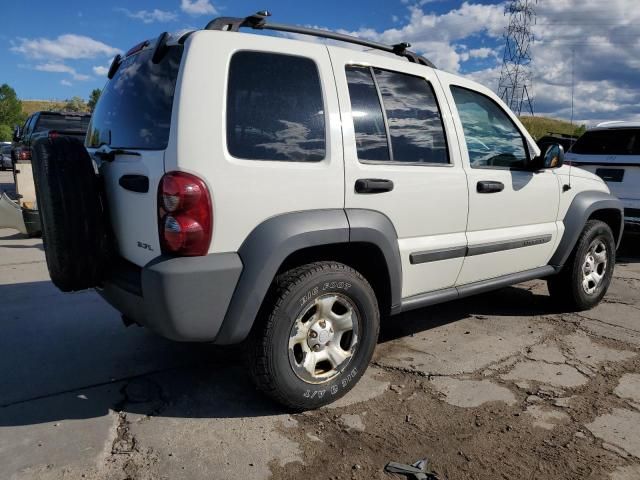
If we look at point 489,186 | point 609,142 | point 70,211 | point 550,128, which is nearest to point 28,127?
point 70,211

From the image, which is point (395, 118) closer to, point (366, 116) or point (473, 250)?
point (366, 116)

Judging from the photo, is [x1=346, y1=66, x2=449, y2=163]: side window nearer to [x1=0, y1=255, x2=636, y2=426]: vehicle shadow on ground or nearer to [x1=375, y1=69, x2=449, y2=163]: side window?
[x1=375, y1=69, x2=449, y2=163]: side window

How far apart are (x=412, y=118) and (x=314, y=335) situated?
1485 millimetres

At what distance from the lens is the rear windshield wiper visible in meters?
2.71

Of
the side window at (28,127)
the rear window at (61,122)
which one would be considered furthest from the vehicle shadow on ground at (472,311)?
the side window at (28,127)

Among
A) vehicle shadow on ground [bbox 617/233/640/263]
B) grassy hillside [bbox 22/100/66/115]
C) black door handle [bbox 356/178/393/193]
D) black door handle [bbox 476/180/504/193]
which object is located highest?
grassy hillside [bbox 22/100/66/115]

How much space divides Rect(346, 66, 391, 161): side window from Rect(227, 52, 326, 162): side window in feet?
0.78

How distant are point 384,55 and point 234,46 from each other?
1.13 metres

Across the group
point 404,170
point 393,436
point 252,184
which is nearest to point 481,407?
point 393,436

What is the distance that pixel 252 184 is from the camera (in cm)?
251

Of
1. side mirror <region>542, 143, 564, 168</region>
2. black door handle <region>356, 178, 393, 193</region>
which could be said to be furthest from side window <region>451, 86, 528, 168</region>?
black door handle <region>356, 178, 393, 193</region>

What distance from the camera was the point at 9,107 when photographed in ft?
239

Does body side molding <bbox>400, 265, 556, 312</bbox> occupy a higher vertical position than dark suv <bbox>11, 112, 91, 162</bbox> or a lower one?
lower

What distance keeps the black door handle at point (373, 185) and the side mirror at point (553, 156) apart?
1599 mm
